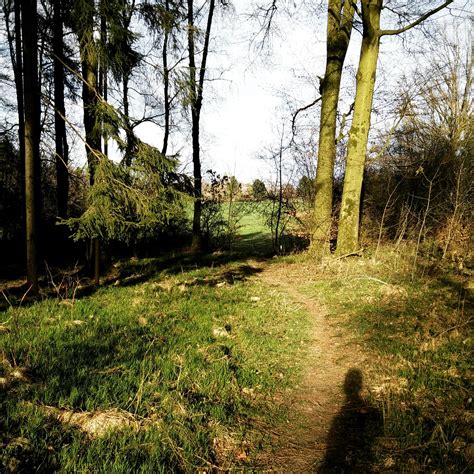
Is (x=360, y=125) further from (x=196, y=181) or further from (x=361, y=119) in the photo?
(x=196, y=181)

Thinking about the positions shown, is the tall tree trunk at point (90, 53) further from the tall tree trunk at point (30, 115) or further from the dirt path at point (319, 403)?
the dirt path at point (319, 403)

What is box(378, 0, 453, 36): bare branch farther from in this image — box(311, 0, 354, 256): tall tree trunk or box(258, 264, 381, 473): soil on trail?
box(258, 264, 381, 473): soil on trail

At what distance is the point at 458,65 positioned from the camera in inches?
766

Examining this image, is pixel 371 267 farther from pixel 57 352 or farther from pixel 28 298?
pixel 28 298

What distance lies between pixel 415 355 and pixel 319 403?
1502mm

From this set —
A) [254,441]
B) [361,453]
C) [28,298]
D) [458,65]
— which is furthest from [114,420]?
[458,65]

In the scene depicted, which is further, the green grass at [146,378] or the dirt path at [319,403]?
the dirt path at [319,403]

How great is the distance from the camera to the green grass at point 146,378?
259 centimetres

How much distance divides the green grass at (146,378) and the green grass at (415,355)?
107 centimetres

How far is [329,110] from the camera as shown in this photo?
10320 mm

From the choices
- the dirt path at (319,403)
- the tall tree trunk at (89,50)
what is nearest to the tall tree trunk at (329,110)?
the dirt path at (319,403)

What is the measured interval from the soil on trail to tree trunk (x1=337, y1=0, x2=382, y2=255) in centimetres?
443

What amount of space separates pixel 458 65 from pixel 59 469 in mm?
24934

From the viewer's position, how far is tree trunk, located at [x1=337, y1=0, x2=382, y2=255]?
29.0 feet
